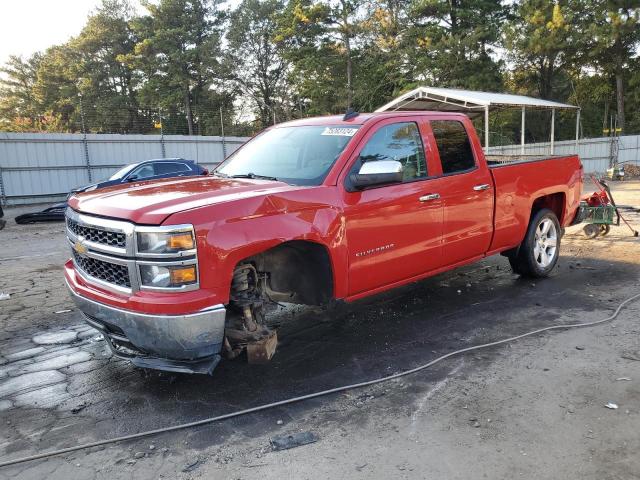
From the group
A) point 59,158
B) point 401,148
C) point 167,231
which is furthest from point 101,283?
point 59,158

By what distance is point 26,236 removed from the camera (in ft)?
40.6

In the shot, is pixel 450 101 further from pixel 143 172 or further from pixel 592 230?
pixel 143 172

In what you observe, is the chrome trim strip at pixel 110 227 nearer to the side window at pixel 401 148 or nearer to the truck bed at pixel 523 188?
the side window at pixel 401 148

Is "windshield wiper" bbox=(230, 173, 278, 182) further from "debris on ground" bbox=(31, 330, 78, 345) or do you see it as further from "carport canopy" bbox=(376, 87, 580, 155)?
"carport canopy" bbox=(376, 87, 580, 155)

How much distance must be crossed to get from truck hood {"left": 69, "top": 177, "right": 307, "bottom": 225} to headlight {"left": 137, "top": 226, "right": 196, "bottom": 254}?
8cm

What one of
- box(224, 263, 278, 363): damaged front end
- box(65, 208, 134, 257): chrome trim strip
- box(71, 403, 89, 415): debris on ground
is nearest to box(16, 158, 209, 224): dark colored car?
box(65, 208, 134, 257): chrome trim strip

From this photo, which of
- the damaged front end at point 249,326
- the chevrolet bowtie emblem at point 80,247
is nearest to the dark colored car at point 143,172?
the chevrolet bowtie emblem at point 80,247

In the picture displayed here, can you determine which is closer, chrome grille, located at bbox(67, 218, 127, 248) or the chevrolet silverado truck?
the chevrolet silverado truck

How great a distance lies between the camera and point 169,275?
3.17 meters

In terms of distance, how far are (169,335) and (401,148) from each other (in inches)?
104

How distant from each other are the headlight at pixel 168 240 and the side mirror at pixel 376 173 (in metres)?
1.45

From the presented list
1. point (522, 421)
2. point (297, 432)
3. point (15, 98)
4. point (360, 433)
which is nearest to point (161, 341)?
point (297, 432)

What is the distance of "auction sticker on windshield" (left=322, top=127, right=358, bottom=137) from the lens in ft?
14.3

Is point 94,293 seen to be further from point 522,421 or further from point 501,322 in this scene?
point 501,322
